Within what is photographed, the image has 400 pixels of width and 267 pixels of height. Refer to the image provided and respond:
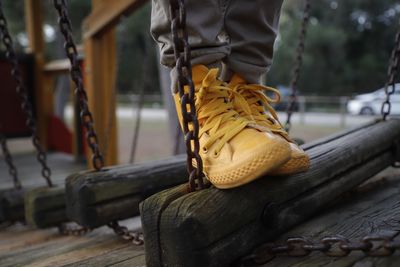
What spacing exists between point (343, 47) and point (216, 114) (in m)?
20.1

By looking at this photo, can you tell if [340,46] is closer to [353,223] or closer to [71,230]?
[71,230]

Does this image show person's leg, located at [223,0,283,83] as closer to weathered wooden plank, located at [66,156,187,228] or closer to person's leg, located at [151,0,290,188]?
person's leg, located at [151,0,290,188]

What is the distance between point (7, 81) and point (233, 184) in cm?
379

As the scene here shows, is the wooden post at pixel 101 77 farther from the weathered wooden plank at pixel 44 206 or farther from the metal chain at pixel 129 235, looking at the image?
the metal chain at pixel 129 235

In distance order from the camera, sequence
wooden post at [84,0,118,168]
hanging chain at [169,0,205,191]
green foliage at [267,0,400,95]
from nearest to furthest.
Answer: hanging chain at [169,0,205,191]
wooden post at [84,0,118,168]
green foliage at [267,0,400,95]

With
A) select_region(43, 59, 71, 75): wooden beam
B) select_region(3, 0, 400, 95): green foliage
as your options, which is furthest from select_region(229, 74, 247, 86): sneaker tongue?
select_region(3, 0, 400, 95): green foliage

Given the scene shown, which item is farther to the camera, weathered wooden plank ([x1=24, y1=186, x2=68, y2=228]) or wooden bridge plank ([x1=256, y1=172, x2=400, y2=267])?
weathered wooden plank ([x1=24, y1=186, x2=68, y2=228])

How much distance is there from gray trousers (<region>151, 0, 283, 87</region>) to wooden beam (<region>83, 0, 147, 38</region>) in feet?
5.00

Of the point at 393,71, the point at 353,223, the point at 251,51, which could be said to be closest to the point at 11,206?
the point at 251,51

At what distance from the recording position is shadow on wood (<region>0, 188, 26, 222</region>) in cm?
200

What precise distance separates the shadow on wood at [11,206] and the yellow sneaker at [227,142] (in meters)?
1.30

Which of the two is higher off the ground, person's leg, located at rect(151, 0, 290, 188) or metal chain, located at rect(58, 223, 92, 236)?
person's leg, located at rect(151, 0, 290, 188)

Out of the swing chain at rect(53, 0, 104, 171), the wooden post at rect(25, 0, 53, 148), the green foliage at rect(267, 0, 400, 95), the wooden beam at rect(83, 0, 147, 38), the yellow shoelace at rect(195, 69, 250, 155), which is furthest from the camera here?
the green foliage at rect(267, 0, 400, 95)

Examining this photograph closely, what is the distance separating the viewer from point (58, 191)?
1.81 metres
